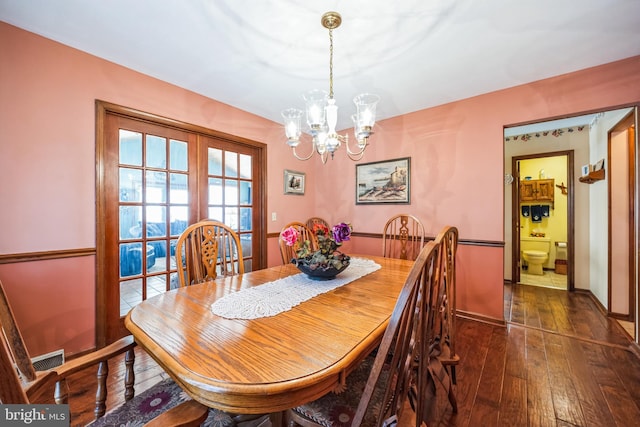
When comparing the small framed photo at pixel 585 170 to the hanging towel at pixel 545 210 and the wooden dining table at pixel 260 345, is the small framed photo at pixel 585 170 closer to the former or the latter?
the hanging towel at pixel 545 210

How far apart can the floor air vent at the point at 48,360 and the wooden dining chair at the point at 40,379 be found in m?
1.47

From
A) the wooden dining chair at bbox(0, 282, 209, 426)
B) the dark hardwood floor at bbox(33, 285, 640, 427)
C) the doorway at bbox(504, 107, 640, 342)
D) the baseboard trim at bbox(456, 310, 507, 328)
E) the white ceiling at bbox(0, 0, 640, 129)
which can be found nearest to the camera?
the wooden dining chair at bbox(0, 282, 209, 426)

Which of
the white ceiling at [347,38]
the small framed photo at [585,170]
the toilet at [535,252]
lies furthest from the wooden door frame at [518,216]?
the white ceiling at [347,38]

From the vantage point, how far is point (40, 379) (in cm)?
70

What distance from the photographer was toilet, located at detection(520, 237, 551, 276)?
14.1 ft

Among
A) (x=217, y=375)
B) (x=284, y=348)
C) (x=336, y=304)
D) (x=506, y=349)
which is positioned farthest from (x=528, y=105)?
(x=217, y=375)

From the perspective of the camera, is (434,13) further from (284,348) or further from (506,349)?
(506,349)

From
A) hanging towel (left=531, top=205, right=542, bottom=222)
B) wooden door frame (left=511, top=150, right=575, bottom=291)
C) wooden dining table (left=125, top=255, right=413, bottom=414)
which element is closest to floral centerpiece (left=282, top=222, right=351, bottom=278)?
wooden dining table (left=125, top=255, right=413, bottom=414)

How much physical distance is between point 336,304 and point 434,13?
1.82 metres

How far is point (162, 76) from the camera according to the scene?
225cm

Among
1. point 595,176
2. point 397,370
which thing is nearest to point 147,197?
point 397,370

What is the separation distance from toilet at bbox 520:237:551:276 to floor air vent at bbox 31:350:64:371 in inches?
241

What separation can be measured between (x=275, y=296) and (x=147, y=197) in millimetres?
1787

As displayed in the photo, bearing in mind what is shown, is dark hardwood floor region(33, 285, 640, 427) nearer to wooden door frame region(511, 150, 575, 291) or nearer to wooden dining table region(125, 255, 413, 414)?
wooden dining table region(125, 255, 413, 414)
